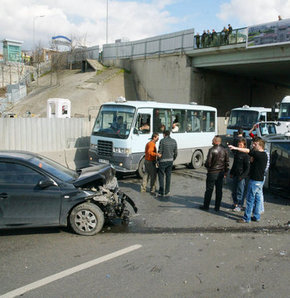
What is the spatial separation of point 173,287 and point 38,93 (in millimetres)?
31926

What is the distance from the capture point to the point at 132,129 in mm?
9609

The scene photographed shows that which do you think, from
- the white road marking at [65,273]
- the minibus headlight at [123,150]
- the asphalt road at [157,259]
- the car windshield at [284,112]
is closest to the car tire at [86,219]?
the asphalt road at [157,259]

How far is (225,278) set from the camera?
13.0ft

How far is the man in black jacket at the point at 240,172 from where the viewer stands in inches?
260

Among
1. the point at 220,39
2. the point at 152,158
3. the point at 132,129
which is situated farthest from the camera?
the point at 220,39

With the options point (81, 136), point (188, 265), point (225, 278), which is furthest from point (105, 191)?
point (81, 136)

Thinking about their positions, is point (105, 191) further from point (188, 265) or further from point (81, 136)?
point (81, 136)

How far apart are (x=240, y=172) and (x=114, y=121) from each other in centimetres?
476

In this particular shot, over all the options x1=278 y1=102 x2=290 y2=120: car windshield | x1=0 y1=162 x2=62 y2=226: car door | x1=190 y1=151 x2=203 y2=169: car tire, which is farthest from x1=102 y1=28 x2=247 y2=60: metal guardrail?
x1=0 y1=162 x2=62 y2=226: car door

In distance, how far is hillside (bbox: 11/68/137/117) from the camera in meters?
27.1

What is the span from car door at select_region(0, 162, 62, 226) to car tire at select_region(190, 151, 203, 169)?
25.3ft

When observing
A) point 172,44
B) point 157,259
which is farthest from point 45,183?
point 172,44

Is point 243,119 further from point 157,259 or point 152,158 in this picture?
point 157,259

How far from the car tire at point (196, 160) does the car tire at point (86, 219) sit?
729 centimetres
